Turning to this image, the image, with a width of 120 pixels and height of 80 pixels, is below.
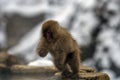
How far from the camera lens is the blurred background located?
10.7m

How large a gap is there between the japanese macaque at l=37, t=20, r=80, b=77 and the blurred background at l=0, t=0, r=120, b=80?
474 cm

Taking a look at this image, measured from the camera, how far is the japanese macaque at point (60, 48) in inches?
204

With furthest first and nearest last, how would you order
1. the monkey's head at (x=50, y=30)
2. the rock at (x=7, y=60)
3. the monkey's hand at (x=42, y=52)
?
1. the rock at (x=7, y=60)
2. the monkey's hand at (x=42, y=52)
3. the monkey's head at (x=50, y=30)

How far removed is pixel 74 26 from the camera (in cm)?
1138

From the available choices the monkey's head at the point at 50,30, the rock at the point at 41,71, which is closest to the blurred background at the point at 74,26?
the rock at the point at 41,71

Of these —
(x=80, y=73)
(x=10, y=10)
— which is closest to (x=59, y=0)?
(x=10, y=10)

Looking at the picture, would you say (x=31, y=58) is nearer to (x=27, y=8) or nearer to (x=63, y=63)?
(x=27, y=8)

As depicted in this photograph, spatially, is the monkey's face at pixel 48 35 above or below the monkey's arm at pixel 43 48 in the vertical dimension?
above

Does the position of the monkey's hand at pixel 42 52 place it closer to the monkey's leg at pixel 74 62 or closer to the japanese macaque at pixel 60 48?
the japanese macaque at pixel 60 48

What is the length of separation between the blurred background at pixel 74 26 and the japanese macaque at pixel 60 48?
4.74 meters

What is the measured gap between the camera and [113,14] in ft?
37.1

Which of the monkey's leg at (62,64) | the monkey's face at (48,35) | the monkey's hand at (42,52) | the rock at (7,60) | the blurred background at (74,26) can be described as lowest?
the monkey's leg at (62,64)

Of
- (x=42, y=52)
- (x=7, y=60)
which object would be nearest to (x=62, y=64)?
(x=42, y=52)

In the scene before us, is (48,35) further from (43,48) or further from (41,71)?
(41,71)
